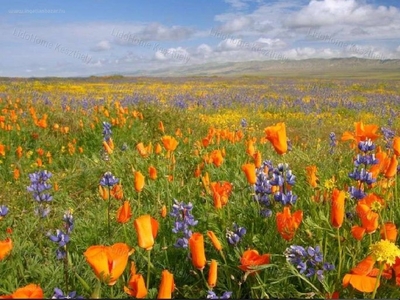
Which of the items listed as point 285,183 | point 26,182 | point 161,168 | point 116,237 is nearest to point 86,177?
point 26,182

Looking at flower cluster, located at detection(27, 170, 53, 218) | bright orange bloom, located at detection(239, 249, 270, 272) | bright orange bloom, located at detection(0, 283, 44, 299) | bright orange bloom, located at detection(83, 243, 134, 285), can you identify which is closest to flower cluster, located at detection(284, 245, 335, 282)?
bright orange bloom, located at detection(239, 249, 270, 272)

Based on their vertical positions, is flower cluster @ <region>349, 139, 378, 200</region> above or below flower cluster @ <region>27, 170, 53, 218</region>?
above

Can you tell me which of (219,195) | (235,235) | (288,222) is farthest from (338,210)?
(219,195)

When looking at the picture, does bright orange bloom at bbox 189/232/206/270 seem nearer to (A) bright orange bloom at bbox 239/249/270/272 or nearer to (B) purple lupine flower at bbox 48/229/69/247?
(A) bright orange bloom at bbox 239/249/270/272

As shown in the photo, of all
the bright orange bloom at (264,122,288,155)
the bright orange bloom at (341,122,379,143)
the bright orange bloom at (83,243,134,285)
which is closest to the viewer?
the bright orange bloom at (83,243,134,285)

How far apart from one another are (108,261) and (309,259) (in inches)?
36.1

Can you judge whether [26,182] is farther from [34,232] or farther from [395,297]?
[395,297]

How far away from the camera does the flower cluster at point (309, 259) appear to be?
1766 millimetres

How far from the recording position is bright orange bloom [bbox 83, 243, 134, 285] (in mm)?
1263

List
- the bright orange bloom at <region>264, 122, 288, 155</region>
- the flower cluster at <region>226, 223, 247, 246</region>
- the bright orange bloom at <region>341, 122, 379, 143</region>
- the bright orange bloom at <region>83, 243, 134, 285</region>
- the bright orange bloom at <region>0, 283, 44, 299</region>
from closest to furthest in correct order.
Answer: the bright orange bloom at <region>0, 283, 44, 299</region>
the bright orange bloom at <region>83, 243, 134, 285</region>
the flower cluster at <region>226, 223, 247, 246</region>
the bright orange bloom at <region>264, 122, 288, 155</region>
the bright orange bloom at <region>341, 122, 379, 143</region>

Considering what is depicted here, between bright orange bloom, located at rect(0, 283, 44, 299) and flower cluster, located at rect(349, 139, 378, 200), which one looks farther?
flower cluster, located at rect(349, 139, 378, 200)

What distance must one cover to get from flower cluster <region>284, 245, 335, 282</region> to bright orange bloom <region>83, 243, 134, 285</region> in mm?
770

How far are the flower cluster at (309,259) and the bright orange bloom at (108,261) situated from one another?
0.77m

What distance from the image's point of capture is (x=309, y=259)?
5.90 feet
